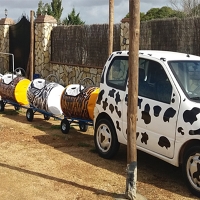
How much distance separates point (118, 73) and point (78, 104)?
6.96ft

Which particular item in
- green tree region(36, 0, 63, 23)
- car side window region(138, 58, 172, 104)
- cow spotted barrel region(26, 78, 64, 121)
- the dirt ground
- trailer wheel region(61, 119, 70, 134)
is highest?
green tree region(36, 0, 63, 23)

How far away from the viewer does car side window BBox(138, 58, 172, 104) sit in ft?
20.1

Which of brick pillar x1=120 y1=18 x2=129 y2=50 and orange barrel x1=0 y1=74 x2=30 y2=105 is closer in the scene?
orange barrel x1=0 y1=74 x2=30 y2=105

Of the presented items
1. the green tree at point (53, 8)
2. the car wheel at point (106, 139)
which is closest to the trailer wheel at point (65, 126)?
the car wheel at point (106, 139)

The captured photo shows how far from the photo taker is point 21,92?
1189 centimetres

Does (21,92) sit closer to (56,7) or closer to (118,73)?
(118,73)

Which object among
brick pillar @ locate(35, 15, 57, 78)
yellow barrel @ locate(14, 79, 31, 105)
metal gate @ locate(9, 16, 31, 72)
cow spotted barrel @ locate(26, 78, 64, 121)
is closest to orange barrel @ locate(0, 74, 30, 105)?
yellow barrel @ locate(14, 79, 31, 105)

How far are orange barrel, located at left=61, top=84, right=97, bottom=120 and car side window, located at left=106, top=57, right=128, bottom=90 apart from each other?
1.68 meters

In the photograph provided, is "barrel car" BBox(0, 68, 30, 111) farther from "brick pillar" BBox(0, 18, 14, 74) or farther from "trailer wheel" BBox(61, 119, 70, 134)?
"brick pillar" BBox(0, 18, 14, 74)

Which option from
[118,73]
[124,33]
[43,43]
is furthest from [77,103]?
[43,43]

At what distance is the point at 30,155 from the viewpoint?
7523 mm

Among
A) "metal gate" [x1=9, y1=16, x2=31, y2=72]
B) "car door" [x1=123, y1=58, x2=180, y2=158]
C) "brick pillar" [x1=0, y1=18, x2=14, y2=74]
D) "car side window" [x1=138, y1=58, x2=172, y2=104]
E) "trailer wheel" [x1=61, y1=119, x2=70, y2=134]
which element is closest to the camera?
"car door" [x1=123, y1=58, x2=180, y2=158]

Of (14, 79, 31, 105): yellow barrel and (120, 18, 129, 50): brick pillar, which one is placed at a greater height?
(120, 18, 129, 50): brick pillar

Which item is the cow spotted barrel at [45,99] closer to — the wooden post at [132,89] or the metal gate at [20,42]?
the wooden post at [132,89]
